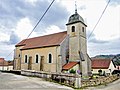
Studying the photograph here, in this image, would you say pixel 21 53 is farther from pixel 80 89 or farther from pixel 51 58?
pixel 80 89

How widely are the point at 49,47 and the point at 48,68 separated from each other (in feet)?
14.8

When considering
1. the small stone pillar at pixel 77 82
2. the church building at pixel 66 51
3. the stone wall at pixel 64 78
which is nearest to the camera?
the small stone pillar at pixel 77 82

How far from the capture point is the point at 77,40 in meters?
33.4

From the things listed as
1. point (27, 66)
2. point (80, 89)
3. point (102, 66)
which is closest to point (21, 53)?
point (27, 66)

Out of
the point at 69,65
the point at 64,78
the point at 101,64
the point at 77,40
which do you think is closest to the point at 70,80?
the point at 64,78

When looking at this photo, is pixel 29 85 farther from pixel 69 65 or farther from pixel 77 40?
pixel 77 40

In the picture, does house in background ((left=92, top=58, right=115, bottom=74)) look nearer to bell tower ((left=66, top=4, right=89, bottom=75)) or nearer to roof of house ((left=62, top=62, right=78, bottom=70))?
bell tower ((left=66, top=4, right=89, bottom=75))

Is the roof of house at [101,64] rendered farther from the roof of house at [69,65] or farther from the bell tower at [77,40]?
the roof of house at [69,65]

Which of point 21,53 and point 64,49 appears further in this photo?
point 21,53

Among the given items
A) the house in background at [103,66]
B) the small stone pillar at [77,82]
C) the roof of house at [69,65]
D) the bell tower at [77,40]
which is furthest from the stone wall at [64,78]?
the house in background at [103,66]

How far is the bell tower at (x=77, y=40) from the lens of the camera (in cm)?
3272

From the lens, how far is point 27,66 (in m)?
39.4

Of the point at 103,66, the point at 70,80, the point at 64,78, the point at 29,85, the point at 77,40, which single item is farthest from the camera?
the point at 103,66

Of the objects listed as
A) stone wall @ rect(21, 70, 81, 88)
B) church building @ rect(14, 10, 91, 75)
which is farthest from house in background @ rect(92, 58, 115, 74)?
stone wall @ rect(21, 70, 81, 88)
